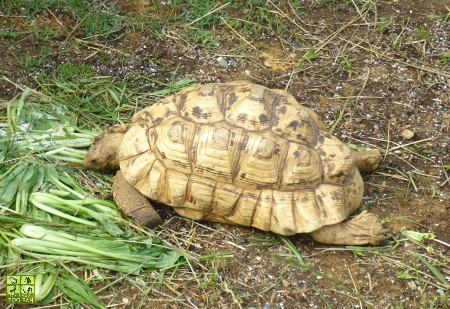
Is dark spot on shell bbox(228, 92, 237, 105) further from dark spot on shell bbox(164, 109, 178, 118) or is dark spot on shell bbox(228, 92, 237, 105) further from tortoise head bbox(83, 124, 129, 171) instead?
tortoise head bbox(83, 124, 129, 171)

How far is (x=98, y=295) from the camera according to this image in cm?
366

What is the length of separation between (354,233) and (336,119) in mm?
1394

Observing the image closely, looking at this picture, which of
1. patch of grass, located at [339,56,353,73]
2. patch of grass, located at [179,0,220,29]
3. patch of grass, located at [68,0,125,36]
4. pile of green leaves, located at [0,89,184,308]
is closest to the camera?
pile of green leaves, located at [0,89,184,308]

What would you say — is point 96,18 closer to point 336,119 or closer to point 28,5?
point 28,5

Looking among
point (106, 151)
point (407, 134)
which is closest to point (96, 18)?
point (106, 151)

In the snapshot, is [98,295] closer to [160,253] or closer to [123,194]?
[160,253]

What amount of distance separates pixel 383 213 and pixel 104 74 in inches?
114

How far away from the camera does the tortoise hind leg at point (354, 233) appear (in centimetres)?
399

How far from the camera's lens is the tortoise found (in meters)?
3.95

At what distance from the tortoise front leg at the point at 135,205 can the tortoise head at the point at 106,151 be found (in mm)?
261

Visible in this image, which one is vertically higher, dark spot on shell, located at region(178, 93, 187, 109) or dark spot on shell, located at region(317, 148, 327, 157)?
dark spot on shell, located at region(178, 93, 187, 109)

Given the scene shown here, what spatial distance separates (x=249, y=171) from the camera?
3961mm

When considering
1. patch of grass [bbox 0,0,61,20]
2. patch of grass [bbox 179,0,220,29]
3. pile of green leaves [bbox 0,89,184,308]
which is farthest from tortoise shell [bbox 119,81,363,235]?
patch of grass [bbox 0,0,61,20]

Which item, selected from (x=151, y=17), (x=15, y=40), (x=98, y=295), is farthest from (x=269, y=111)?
(x=15, y=40)
